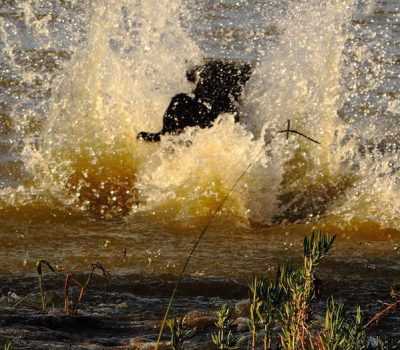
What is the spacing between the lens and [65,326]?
13.6 ft

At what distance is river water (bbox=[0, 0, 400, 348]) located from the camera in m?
5.43

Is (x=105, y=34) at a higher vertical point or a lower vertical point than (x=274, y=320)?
higher

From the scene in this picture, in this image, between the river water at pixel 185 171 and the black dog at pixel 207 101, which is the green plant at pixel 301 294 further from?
the black dog at pixel 207 101

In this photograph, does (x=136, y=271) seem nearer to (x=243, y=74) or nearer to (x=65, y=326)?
(x=65, y=326)

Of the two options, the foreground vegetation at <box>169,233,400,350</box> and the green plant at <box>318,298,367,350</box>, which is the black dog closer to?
the foreground vegetation at <box>169,233,400,350</box>

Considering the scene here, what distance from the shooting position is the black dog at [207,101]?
6.66 meters

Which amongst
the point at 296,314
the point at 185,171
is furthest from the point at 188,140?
the point at 296,314

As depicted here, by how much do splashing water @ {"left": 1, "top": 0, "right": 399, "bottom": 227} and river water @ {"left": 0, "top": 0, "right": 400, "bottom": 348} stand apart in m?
0.01

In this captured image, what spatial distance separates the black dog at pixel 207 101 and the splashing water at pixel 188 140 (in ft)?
0.28

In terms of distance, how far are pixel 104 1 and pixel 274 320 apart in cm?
522

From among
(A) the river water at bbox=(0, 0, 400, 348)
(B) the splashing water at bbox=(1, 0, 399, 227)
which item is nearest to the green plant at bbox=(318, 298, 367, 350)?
(A) the river water at bbox=(0, 0, 400, 348)

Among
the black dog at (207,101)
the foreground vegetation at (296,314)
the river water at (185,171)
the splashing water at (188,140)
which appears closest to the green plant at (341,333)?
the foreground vegetation at (296,314)

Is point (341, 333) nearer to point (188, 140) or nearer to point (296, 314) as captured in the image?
point (296, 314)

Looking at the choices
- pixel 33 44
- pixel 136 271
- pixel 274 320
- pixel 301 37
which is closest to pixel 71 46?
pixel 33 44
